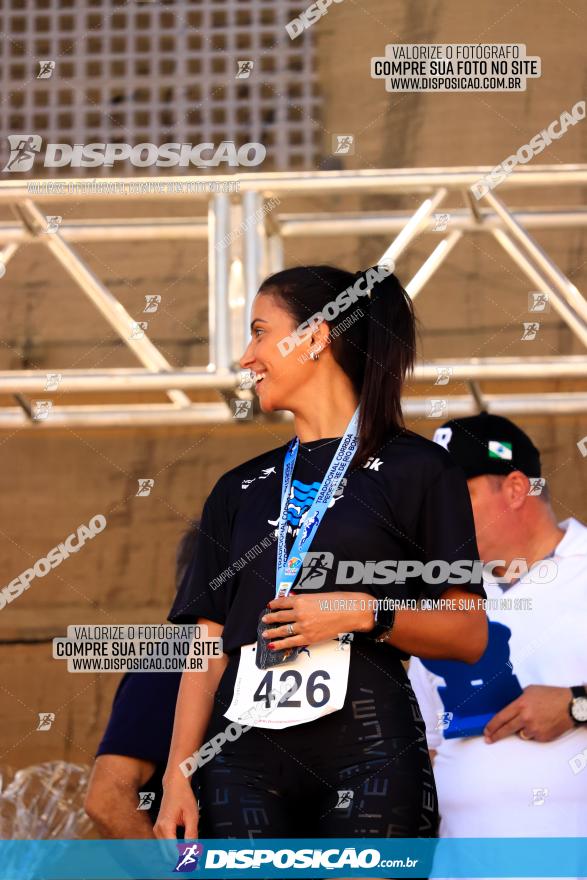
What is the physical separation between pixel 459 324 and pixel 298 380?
8.82 ft

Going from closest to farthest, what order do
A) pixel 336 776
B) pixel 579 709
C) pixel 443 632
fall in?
pixel 336 776 → pixel 443 632 → pixel 579 709

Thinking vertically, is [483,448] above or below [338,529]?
above

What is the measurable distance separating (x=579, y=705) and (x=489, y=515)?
53 centimetres

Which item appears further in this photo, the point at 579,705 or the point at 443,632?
the point at 579,705

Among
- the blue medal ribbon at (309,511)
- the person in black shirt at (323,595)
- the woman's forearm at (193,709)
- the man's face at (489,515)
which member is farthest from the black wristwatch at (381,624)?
the man's face at (489,515)

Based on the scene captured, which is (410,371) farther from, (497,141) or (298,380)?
(497,141)

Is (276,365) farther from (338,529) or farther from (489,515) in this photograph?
(489,515)

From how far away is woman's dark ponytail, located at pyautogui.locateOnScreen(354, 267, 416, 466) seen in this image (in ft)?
6.61

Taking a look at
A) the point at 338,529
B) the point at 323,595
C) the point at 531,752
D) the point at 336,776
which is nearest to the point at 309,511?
the point at 338,529

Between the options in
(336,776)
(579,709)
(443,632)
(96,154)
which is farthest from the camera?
(96,154)

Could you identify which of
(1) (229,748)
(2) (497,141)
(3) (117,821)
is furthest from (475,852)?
(2) (497,141)

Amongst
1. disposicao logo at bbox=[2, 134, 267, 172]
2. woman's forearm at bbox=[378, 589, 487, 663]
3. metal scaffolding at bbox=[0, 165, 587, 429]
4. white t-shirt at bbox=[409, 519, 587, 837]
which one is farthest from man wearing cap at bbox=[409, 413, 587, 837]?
disposicao logo at bbox=[2, 134, 267, 172]

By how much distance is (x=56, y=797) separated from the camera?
4164mm

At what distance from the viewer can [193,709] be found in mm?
1940
